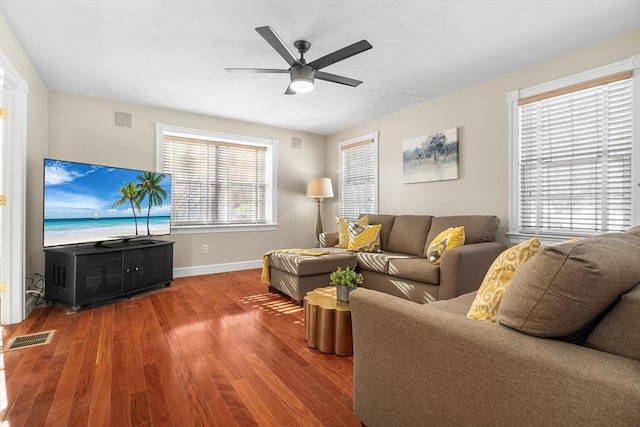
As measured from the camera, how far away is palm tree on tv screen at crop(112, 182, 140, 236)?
3.60m

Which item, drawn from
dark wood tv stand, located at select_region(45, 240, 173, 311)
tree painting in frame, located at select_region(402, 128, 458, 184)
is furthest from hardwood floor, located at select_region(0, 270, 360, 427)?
tree painting in frame, located at select_region(402, 128, 458, 184)

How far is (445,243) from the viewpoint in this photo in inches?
122

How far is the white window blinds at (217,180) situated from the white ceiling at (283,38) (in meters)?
0.96

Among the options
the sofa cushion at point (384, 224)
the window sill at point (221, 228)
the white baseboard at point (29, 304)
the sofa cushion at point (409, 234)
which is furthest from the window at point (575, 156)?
the white baseboard at point (29, 304)

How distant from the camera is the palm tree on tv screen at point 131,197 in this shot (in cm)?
360

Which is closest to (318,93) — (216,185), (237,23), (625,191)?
(237,23)

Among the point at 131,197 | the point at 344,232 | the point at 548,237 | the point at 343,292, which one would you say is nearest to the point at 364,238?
the point at 344,232

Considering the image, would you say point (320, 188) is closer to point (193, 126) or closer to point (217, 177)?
point (217, 177)

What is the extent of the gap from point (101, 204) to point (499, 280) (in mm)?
3817

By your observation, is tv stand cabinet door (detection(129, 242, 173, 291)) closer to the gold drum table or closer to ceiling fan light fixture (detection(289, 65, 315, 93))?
the gold drum table

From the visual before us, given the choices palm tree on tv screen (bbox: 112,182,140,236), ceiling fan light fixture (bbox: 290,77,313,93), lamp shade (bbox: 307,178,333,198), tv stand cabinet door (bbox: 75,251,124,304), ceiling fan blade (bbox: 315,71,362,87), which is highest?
ceiling fan blade (bbox: 315,71,362,87)

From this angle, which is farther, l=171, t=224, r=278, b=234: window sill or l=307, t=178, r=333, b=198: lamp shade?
l=307, t=178, r=333, b=198: lamp shade

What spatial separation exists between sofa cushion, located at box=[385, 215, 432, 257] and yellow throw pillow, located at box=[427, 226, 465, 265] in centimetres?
56

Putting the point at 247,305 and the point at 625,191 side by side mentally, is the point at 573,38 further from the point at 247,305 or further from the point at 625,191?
the point at 247,305
